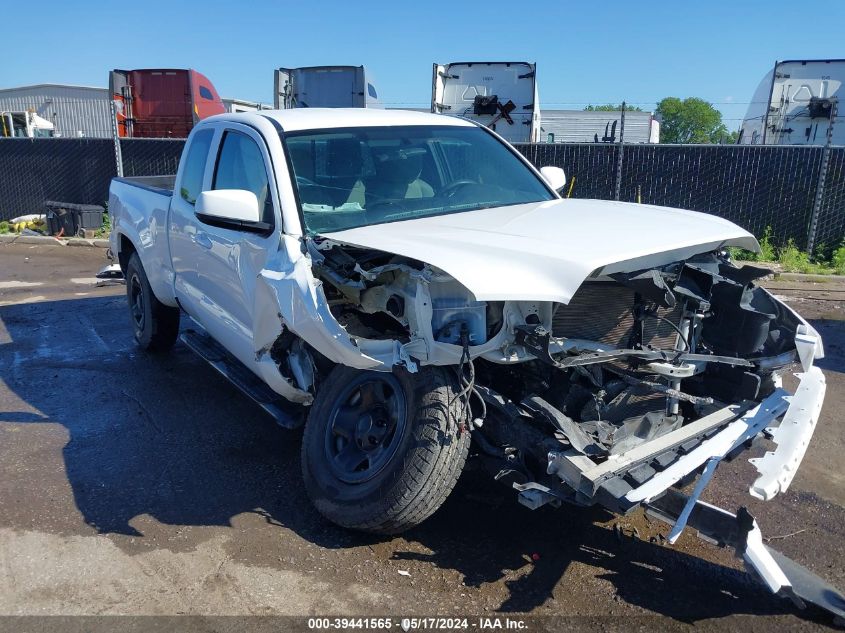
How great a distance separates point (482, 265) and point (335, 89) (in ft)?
39.5

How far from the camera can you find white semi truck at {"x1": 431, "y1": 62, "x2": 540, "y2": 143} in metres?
13.8

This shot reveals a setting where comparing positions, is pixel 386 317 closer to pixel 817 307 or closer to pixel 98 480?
pixel 98 480

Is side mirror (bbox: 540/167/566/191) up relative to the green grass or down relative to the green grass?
up

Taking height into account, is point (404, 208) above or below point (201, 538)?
above

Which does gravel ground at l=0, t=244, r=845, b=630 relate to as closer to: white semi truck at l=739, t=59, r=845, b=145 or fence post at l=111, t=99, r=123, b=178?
fence post at l=111, t=99, r=123, b=178

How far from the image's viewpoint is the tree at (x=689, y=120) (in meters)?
62.8

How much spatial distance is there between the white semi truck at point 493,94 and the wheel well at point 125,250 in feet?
27.1

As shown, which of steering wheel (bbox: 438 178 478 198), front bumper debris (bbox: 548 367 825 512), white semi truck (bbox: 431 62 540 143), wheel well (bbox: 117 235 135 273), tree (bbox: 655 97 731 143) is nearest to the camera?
front bumper debris (bbox: 548 367 825 512)

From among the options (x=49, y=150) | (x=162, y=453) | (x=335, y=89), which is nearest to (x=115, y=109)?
(x=49, y=150)

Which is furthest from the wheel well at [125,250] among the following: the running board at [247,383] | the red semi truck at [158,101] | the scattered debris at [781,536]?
the red semi truck at [158,101]

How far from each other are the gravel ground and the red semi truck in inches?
455

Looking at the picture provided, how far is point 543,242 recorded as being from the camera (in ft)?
10.6

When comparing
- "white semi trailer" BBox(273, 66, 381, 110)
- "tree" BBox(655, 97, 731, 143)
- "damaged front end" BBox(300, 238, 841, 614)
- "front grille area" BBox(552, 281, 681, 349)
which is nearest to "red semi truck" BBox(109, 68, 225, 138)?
"white semi trailer" BBox(273, 66, 381, 110)

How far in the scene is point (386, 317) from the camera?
3.70 meters
